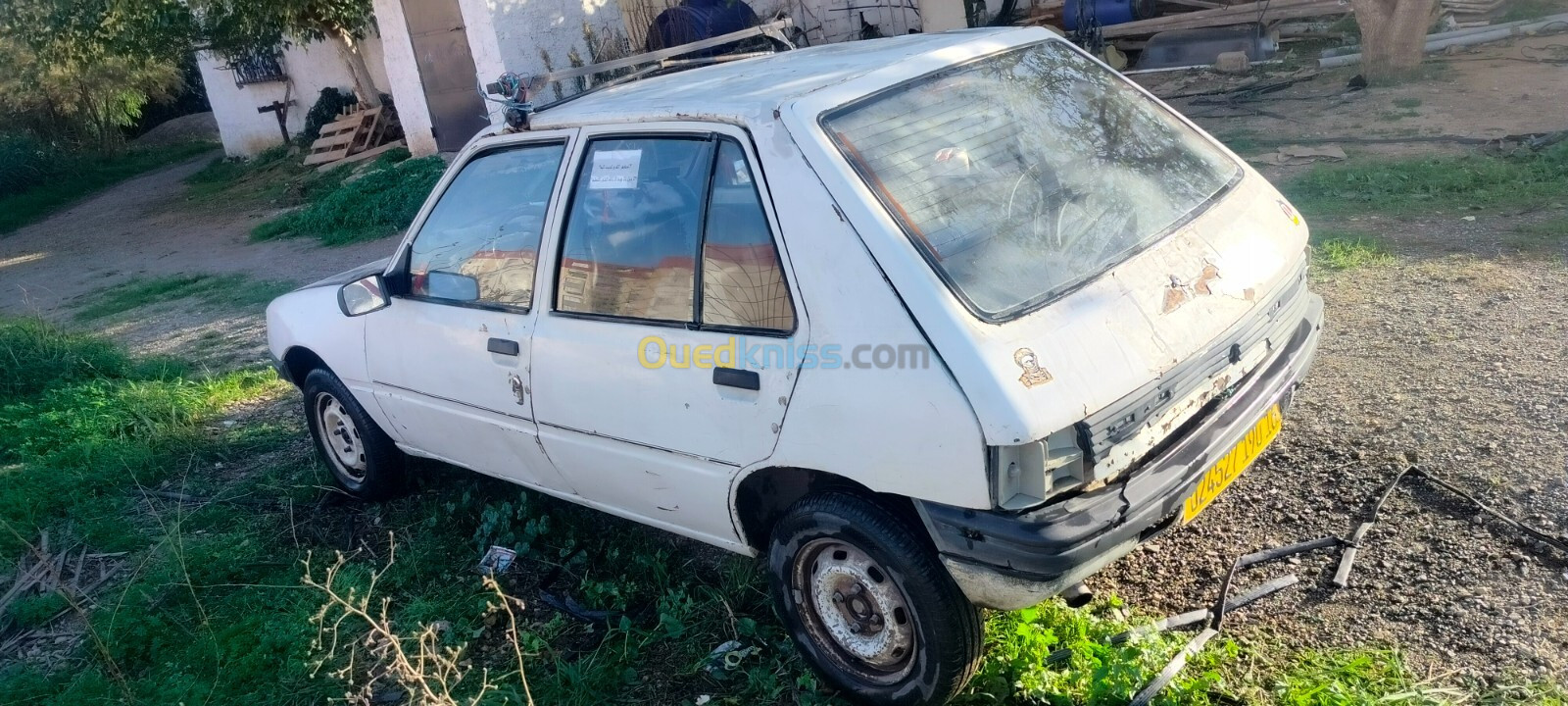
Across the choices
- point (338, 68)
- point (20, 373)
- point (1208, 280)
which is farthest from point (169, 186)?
point (1208, 280)

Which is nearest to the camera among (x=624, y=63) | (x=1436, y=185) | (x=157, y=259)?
(x=624, y=63)

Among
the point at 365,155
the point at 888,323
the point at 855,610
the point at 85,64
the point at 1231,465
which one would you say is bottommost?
the point at 855,610

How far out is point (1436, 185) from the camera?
6.80 m

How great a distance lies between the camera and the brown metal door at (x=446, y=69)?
13609mm

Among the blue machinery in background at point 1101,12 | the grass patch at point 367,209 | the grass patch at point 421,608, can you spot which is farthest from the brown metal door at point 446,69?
the grass patch at point 421,608

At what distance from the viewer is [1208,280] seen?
2898 millimetres

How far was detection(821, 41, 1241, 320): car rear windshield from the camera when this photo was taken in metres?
2.75

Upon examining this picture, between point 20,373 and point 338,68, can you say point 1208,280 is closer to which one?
point 20,373

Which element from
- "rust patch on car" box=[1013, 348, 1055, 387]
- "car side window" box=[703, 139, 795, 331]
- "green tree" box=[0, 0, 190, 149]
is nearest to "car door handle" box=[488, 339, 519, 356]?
"car side window" box=[703, 139, 795, 331]

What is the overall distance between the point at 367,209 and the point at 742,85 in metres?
10.4

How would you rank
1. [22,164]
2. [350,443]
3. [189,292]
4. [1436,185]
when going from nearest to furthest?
[350,443], [1436,185], [189,292], [22,164]

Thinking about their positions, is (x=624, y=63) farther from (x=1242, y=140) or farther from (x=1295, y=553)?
(x=1242, y=140)

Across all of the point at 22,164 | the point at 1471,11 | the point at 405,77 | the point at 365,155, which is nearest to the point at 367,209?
the point at 405,77

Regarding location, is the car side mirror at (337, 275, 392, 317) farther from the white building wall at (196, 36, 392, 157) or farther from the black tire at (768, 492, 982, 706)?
the white building wall at (196, 36, 392, 157)
